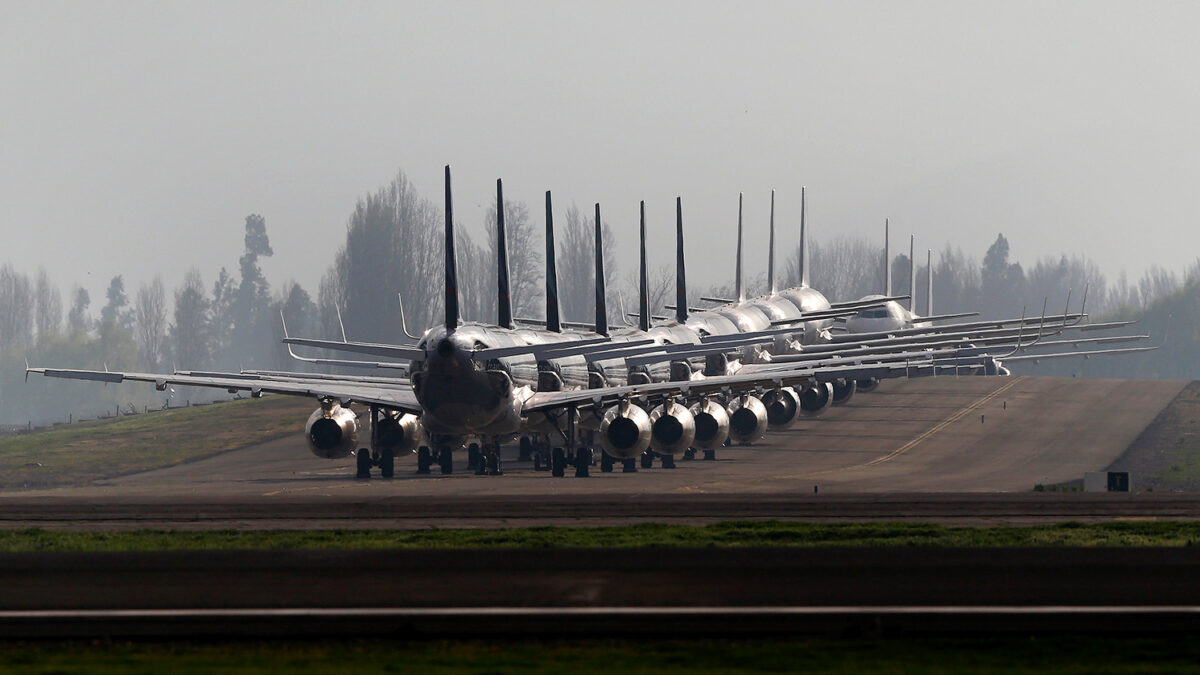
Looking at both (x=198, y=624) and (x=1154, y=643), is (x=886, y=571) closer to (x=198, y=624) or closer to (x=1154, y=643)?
(x=1154, y=643)

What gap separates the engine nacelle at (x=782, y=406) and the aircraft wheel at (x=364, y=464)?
1072 inches

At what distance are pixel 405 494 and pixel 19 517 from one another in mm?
11433

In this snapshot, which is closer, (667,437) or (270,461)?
(667,437)

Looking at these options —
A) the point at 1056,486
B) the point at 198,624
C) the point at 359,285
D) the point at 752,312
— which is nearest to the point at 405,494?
the point at 1056,486

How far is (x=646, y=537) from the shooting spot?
101 feet

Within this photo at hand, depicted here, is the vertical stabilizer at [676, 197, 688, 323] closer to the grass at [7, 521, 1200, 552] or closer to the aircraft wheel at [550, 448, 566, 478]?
the aircraft wheel at [550, 448, 566, 478]

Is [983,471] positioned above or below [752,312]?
below

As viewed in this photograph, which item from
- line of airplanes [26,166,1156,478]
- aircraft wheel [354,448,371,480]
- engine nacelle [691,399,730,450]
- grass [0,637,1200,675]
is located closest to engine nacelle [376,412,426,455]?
line of airplanes [26,166,1156,478]

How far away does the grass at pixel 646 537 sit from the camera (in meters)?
29.5

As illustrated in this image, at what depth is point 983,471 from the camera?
207ft

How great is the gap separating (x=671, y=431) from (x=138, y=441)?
39.2 m

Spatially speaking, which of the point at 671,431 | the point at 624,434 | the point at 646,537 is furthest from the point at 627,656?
the point at 671,431

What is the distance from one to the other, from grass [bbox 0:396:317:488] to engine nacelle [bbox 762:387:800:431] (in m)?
25.7

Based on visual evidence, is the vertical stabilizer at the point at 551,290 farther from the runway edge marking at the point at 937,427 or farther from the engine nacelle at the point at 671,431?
the runway edge marking at the point at 937,427
